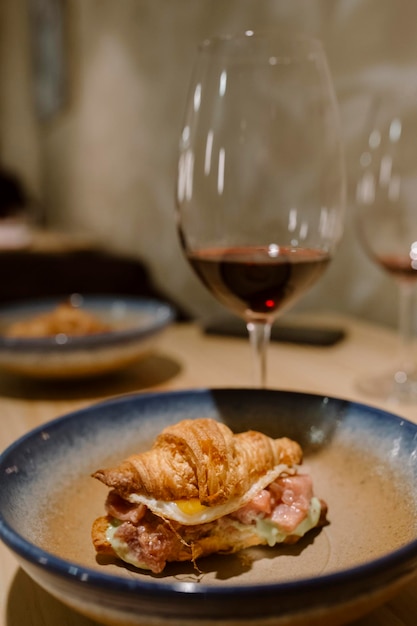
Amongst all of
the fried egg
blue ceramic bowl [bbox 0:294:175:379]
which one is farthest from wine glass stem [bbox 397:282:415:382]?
the fried egg

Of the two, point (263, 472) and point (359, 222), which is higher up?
point (359, 222)

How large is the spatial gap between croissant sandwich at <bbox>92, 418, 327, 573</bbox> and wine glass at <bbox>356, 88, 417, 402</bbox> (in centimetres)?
52

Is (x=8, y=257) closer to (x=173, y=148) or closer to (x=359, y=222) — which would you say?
(x=173, y=148)

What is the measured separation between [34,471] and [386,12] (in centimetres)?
118

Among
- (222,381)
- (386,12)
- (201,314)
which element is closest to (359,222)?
(222,381)

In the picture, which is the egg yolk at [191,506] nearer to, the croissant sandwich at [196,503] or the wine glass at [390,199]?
the croissant sandwich at [196,503]

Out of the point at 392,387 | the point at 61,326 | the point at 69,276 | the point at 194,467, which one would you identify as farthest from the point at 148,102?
the point at 194,467

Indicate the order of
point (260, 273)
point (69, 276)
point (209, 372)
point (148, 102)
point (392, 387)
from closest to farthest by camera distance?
point (260, 273) < point (392, 387) < point (209, 372) < point (69, 276) < point (148, 102)

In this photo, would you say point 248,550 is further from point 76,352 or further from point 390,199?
point 390,199

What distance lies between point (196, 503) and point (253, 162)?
352 mm

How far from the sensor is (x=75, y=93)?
383 centimetres

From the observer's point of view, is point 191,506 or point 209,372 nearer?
point 191,506

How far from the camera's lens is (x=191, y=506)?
17.1 inches

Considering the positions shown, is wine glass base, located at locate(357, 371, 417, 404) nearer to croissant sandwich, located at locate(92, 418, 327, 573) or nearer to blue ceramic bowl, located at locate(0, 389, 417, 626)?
blue ceramic bowl, located at locate(0, 389, 417, 626)
